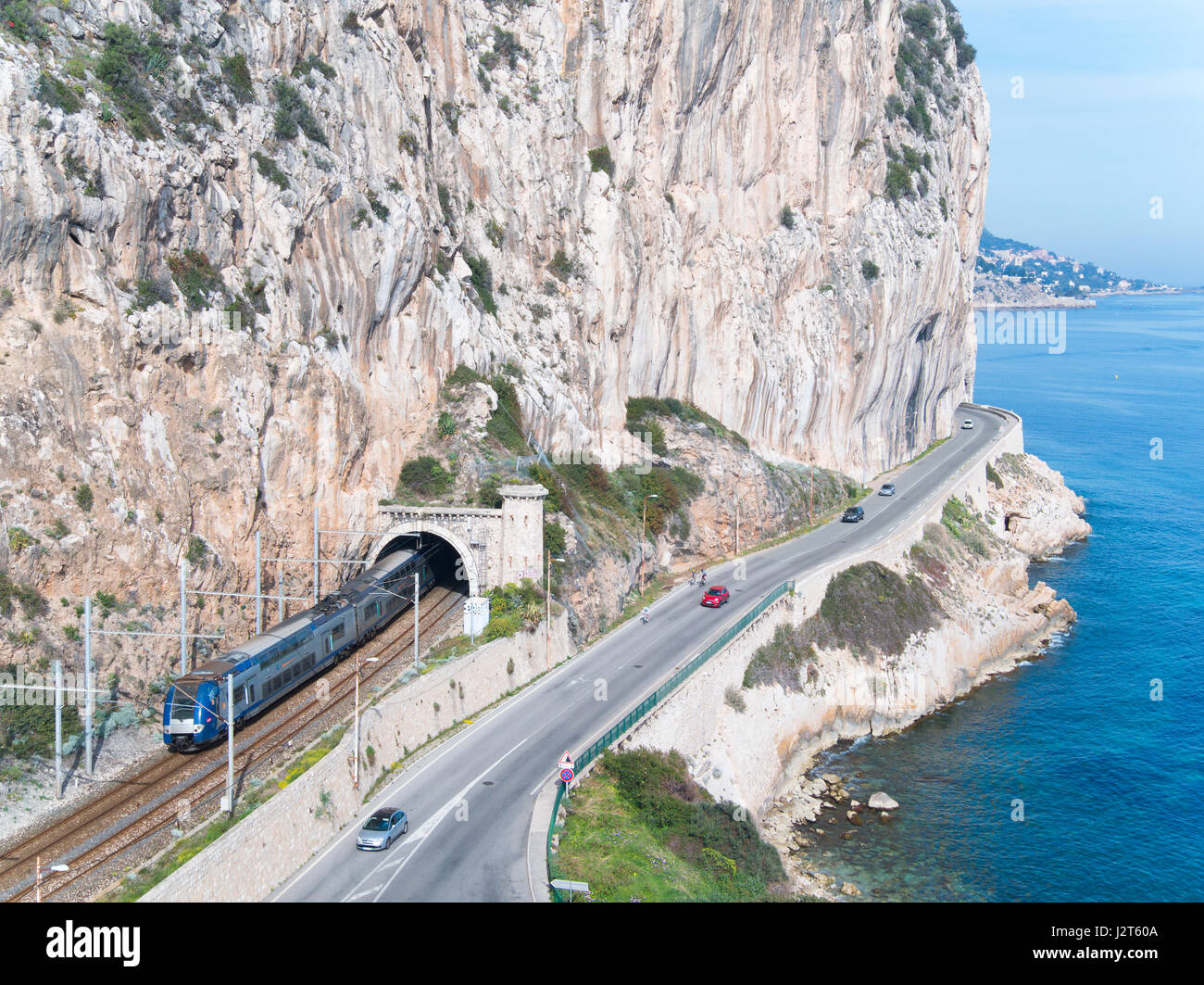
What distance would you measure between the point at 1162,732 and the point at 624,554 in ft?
94.7

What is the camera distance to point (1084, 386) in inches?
6939

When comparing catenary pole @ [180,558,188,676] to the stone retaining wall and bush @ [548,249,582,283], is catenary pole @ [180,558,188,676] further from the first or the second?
bush @ [548,249,582,283]

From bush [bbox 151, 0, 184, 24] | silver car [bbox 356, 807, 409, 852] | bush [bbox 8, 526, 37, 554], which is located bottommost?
silver car [bbox 356, 807, 409, 852]

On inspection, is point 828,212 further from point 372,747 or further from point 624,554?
point 372,747

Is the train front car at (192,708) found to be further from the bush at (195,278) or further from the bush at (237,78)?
the bush at (237,78)

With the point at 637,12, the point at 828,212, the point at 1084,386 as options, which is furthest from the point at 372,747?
the point at 1084,386

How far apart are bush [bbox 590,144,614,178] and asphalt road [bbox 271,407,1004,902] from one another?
26.7 meters

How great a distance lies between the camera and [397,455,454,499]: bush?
5300 cm

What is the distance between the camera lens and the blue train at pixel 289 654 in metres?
36.3

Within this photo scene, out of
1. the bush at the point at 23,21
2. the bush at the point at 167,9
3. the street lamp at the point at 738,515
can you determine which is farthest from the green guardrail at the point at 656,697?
the bush at the point at 167,9

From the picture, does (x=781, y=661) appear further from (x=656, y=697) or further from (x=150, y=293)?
(x=150, y=293)

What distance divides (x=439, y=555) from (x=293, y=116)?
72.6ft

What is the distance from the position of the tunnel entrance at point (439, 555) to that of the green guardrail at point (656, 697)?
10.6 metres

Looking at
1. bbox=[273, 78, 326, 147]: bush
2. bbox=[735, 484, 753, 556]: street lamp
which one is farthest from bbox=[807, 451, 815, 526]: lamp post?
bbox=[273, 78, 326, 147]: bush
